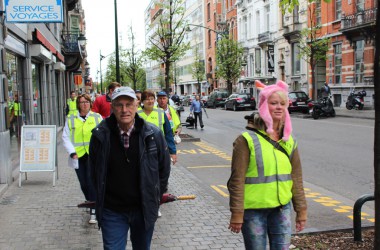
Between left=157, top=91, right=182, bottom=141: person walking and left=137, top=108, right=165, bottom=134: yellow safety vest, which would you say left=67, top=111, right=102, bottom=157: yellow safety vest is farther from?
left=157, top=91, right=182, bottom=141: person walking

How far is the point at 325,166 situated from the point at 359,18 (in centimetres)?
2180

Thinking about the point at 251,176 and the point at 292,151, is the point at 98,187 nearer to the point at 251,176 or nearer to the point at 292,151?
the point at 251,176

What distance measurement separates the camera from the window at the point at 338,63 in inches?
1323

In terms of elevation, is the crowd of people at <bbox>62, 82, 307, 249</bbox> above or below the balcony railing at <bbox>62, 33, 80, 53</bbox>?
below

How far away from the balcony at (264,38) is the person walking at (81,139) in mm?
40794

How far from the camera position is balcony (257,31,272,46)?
4571cm

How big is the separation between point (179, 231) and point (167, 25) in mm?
17376

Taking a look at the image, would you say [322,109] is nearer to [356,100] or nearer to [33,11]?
[356,100]

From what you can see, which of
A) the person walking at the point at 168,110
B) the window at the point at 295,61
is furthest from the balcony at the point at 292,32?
the person walking at the point at 168,110

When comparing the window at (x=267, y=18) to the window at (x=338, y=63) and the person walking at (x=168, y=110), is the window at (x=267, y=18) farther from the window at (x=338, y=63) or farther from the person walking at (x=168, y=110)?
the person walking at (x=168, y=110)

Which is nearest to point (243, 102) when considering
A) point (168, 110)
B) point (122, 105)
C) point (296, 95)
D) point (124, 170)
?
point (296, 95)

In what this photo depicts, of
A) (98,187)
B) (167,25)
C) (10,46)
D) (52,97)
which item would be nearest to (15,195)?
(10,46)

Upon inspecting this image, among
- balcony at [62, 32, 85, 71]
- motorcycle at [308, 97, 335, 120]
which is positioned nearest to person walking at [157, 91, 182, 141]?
motorcycle at [308, 97, 335, 120]

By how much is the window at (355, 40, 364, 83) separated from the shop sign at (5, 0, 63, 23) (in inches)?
997
